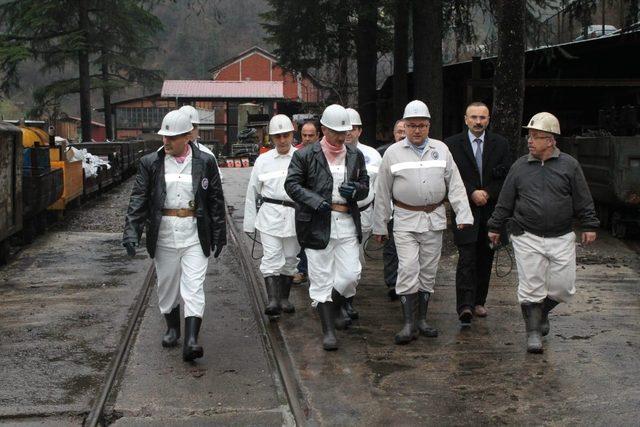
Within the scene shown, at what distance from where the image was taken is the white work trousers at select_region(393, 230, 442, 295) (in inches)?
278

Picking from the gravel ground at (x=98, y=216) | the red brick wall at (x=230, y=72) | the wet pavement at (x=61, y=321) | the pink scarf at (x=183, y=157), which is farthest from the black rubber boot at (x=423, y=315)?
the red brick wall at (x=230, y=72)

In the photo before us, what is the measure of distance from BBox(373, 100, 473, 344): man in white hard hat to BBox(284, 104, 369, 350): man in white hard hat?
0.29m

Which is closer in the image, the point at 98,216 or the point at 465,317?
the point at 465,317

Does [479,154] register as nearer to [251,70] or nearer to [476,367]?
[476,367]

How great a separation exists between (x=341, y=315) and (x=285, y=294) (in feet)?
3.03

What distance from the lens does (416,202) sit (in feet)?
23.1

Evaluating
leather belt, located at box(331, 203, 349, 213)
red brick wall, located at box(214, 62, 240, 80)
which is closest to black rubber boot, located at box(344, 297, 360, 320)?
leather belt, located at box(331, 203, 349, 213)

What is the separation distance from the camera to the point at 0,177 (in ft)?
36.3

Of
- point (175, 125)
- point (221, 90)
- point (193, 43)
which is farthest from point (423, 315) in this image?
point (193, 43)

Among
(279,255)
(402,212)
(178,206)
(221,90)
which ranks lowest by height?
(279,255)

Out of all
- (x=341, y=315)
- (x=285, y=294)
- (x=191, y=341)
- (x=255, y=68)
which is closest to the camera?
(x=191, y=341)

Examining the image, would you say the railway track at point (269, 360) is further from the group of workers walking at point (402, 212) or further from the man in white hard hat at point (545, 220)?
the man in white hard hat at point (545, 220)

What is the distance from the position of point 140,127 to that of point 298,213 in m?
71.3

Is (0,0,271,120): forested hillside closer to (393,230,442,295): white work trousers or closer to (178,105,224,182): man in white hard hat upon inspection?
(178,105,224,182): man in white hard hat
